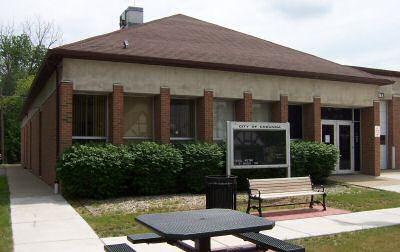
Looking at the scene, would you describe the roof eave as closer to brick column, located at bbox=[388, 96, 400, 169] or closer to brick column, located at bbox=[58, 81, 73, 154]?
brick column, located at bbox=[58, 81, 73, 154]

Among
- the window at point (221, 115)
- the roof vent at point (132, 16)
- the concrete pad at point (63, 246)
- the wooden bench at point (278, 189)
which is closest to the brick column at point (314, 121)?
the window at point (221, 115)

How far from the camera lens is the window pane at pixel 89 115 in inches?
619

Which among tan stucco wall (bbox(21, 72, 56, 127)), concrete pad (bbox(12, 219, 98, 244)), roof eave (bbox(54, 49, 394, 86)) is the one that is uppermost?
roof eave (bbox(54, 49, 394, 86))

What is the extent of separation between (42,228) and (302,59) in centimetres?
1425

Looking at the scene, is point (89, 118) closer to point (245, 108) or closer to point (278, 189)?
point (245, 108)

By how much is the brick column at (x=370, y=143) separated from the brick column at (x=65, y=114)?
12491 mm

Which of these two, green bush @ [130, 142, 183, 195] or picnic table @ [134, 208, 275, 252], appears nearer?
picnic table @ [134, 208, 275, 252]

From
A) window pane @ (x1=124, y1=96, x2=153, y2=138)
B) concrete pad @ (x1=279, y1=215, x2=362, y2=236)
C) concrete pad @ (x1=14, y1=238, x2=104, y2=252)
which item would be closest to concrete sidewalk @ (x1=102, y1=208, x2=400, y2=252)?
concrete pad @ (x1=279, y1=215, x2=362, y2=236)

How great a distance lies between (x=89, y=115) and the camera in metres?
15.9

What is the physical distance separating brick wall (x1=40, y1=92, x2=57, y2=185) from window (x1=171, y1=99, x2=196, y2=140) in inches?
155

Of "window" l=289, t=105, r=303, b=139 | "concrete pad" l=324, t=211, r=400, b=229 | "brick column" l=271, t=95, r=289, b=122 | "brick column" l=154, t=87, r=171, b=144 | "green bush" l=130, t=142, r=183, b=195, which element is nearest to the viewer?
"concrete pad" l=324, t=211, r=400, b=229

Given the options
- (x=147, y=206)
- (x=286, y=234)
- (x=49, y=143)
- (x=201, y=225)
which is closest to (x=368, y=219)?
(x=286, y=234)

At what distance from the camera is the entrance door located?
803 inches

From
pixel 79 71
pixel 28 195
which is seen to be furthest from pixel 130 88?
pixel 28 195
